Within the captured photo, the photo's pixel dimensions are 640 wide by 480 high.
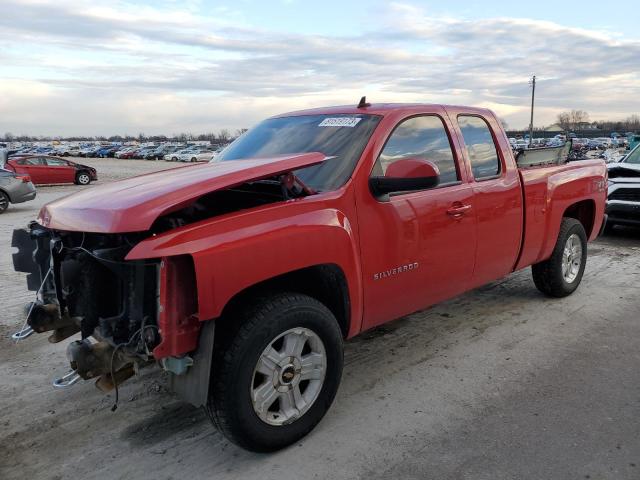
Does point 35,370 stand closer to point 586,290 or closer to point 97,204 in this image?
point 97,204

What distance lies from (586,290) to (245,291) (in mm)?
4647

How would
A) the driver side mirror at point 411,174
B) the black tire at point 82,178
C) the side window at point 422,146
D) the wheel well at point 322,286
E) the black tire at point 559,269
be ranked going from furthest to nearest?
1. the black tire at point 82,178
2. the black tire at point 559,269
3. the side window at point 422,146
4. the driver side mirror at point 411,174
5. the wheel well at point 322,286

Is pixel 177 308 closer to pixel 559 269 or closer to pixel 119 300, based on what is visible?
pixel 119 300

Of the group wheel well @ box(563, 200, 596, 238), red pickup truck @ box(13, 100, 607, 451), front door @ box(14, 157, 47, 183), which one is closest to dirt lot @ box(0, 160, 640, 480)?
red pickup truck @ box(13, 100, 607, 451)

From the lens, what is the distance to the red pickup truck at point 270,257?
8.92 ft

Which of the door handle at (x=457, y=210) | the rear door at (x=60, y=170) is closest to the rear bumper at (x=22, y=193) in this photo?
the rear door at (x=60, y=170)

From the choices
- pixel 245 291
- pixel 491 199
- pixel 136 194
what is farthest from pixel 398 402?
pixel 136 194

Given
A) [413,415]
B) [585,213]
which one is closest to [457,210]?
[413,415]

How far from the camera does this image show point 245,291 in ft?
9.79

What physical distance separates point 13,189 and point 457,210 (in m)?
14.7

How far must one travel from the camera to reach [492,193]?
445 centimetres

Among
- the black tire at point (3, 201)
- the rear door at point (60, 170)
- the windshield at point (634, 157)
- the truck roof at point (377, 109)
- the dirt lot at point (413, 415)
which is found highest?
the truck roof at point (377, 109)

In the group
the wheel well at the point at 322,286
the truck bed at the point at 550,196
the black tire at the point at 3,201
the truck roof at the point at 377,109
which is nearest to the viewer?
the wheel well at the point at 322,286

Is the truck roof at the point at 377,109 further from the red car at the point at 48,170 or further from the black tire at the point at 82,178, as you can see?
the black tire at the point at 82,178
